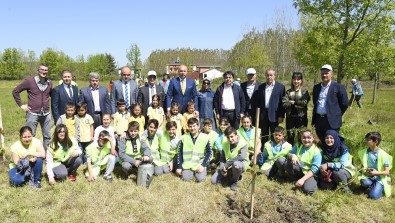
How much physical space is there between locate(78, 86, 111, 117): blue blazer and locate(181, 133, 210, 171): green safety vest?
1.92 m

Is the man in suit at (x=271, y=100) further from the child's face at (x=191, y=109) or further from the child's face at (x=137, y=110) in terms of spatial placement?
the child's face at (x=137, y=110)

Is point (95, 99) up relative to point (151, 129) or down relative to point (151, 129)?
up

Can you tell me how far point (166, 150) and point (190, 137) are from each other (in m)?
0.60

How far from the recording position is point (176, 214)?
15.1 ft

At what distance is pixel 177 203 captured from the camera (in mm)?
4957

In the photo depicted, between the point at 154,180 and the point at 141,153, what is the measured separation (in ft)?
1.96

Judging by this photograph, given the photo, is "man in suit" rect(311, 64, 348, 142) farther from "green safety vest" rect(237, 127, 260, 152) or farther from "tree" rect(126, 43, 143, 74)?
"tree" rect(126, 43, 143, 74)

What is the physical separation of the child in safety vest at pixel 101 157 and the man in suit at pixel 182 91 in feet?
5.90

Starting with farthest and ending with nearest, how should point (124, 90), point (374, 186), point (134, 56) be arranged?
point (134, 56)
point (124, 90)
point (374, 186)

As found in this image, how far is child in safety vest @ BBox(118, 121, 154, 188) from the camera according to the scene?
5.74m

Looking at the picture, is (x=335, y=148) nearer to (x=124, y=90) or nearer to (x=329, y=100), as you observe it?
(x=329, y=100)

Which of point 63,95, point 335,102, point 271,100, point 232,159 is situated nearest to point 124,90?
point 63,95

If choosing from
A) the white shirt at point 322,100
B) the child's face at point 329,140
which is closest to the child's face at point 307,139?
the child's face at point 329,140

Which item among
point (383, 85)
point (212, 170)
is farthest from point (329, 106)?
point (383, 85)
